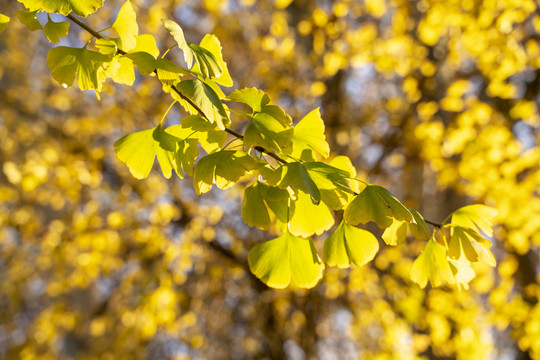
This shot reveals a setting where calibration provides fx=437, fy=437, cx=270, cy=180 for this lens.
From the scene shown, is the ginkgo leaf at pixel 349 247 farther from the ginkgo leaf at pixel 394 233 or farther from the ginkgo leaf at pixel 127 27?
the ginkgo leaf at pixel 127 27

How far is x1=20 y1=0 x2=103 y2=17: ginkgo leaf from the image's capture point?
0.67 metres

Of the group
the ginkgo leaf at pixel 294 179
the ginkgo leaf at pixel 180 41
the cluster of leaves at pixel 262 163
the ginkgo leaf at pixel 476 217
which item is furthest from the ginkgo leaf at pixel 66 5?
the ginkgo leaf at pixel 476 217

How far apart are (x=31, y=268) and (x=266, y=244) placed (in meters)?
4.36

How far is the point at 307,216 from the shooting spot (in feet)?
2.74

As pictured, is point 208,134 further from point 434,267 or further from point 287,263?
point 434,267

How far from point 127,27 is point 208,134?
240mm

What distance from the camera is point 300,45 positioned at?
12.9 ft

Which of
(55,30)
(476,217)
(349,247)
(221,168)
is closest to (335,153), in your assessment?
(476,217)

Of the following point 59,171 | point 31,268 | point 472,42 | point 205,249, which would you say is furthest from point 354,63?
point 31,268

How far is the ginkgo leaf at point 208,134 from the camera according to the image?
73 centimetres

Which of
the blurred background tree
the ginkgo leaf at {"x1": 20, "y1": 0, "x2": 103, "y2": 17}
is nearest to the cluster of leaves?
the ginkgo leaf at {"x1": 20, "y1": 0, "x2": 103, "y2": 17}

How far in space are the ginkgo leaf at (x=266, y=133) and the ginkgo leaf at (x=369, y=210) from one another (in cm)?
16

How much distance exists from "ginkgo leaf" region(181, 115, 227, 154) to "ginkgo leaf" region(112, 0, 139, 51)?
174mm

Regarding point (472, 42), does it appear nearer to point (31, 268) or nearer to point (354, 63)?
point (354, 63)
